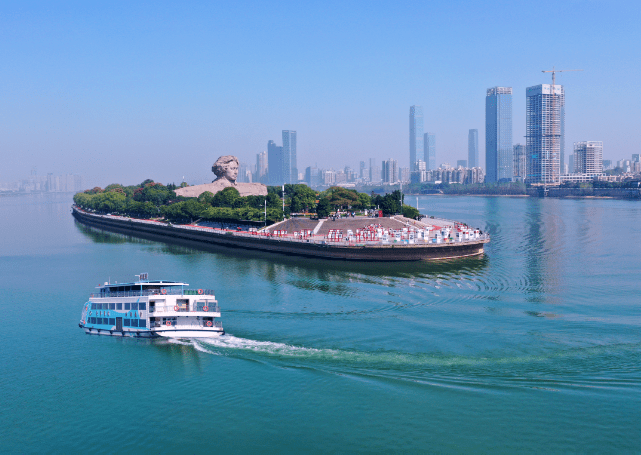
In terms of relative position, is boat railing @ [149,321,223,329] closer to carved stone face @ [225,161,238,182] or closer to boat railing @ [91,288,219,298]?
boat railing @ [91,288,219,298]

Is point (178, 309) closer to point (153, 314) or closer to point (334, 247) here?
point (153, 314)

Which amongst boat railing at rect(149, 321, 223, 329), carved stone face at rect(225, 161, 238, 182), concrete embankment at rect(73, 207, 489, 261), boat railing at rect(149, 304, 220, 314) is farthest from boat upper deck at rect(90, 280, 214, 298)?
carved stone face at rect(225, 161, 238, 182)

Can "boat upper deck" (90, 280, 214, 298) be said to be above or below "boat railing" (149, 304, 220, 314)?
above

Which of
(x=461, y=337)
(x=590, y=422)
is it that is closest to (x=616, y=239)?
(x=461, y=337)

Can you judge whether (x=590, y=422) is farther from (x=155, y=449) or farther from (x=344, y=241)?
(x=344, y=241)

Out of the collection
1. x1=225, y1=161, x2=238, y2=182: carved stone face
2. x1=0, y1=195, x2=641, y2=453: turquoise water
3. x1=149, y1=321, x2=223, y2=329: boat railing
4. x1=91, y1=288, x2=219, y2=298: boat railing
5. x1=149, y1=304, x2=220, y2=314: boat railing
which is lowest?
x1=0, y1=195, x2=641, y2=453: turquoise water

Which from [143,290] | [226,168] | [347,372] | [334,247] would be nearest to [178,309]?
[143,290]

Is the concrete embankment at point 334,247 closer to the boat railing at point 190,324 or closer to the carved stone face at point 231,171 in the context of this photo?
the boat railing at point 190,324
